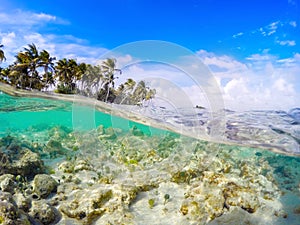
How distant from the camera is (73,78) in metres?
21.9

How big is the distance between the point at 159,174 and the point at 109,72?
14.3 ft

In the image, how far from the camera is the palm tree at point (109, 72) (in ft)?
29.9

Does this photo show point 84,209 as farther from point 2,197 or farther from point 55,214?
point 2,197

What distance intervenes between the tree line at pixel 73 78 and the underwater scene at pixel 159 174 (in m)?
1.02

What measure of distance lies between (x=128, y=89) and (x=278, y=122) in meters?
Answer: 7.18

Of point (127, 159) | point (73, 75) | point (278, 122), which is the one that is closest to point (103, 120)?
point (73, 75)

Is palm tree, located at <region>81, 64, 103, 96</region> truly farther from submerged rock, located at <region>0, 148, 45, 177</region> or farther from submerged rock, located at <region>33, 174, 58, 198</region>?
submerged rock, located at <region>33, 174, 58, 198</region>

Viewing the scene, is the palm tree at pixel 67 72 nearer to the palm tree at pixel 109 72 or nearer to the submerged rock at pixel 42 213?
the palm tree at pixel 109 72

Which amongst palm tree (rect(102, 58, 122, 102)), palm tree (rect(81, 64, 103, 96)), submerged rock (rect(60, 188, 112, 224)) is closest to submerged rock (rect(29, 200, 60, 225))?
submerged rock (rect(60, 188, 112, 224))

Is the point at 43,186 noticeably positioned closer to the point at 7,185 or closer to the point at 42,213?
the point at 7,185

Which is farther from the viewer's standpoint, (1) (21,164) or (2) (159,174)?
(1) (21,164)

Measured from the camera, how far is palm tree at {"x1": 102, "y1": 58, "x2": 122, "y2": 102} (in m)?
9.10

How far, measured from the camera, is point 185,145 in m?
13.2

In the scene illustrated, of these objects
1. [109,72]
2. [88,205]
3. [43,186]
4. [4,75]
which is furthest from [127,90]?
[4,75]
